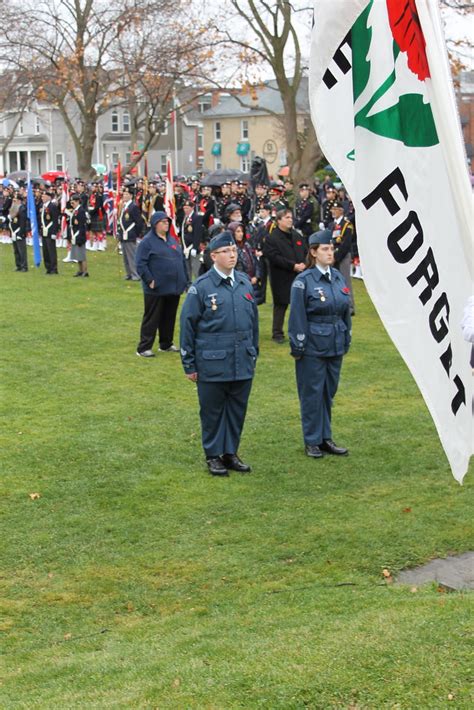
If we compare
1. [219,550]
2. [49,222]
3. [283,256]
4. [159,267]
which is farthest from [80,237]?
[219,550]

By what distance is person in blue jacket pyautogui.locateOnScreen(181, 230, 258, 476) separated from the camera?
9133 mm

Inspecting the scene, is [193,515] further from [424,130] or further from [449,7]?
[449,7]

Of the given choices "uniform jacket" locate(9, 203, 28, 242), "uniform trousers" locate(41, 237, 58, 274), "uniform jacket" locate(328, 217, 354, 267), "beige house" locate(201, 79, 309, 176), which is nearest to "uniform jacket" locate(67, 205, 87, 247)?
"uniform trousers" locate(41, 237, 58, 274)

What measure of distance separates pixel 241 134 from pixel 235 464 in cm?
8747

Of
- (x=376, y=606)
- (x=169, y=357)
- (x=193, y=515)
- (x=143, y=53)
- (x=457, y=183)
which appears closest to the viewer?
(x=457, y=183)

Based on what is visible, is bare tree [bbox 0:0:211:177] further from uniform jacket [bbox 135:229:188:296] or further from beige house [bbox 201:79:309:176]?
beige house [bbox 201:79:309:176]

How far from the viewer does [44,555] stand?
300 inches

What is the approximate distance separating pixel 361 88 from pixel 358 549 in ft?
12.8

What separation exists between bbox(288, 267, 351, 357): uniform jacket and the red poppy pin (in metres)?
5.12

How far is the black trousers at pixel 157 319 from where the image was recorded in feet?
49.6

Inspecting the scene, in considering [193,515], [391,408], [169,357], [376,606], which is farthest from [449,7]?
[376,606]

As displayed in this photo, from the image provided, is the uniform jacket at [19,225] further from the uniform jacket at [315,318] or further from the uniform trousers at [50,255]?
the uniform jacket at [315,318]

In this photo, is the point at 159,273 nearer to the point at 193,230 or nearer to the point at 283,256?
the point at 283,256

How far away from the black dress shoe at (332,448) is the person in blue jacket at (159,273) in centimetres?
536
